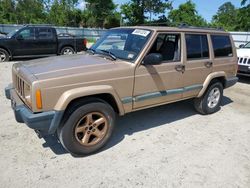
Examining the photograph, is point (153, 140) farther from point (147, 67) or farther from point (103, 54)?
point (103, 54)

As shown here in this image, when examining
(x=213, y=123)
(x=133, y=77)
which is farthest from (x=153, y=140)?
(x=213, y=123)

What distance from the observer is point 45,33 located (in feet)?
39.1

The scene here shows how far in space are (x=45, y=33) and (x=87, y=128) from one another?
9.60 metres

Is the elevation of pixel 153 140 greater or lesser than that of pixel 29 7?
lesser

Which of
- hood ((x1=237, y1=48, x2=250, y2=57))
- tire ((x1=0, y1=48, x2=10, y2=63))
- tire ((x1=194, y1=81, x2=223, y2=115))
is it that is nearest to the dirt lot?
tire ((x1=194, y1=81, x2=223, y2=115))

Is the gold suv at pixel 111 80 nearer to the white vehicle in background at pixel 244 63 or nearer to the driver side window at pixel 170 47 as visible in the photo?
the driver side window at pixel 170 47

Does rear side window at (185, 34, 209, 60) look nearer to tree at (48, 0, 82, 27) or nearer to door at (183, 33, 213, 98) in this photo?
door at (183, 33, 213, 98)

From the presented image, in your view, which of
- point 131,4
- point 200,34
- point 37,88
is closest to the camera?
point 37,88

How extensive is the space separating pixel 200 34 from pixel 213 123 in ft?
6.07

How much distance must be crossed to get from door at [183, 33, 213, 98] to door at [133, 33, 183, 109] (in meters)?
0.18

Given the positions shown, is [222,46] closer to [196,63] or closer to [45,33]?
[196,63]

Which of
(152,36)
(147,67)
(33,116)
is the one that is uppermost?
(152,36)

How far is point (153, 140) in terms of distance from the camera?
4242mm

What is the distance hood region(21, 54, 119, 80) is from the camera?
3.35 metres
